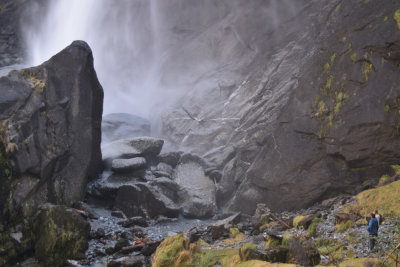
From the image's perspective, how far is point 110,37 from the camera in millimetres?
44594

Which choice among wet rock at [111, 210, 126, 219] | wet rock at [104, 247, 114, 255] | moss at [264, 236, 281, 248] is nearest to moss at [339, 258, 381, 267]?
moss at [264, 236, 281, 248]

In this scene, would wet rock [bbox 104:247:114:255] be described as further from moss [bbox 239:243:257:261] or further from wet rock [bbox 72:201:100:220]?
moss [bbox 239:243:257:261]

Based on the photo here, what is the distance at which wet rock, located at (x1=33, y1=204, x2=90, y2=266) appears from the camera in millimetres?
12164

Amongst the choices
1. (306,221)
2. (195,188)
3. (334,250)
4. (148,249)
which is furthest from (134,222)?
(334,250)

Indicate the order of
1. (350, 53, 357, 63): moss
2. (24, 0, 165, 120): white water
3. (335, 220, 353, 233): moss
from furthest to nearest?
(24, 0, 165, 120): white water < (350, 53, 357, 63): moss < (335, 220, 353, 233): moss

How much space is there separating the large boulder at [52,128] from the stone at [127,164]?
1.05 m

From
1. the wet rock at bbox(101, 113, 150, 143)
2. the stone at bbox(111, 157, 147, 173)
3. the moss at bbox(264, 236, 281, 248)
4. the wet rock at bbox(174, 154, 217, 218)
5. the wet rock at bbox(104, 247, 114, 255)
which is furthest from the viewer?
the wet rock at bbox(101, 113, 150, 143)

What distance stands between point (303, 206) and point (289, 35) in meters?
18.2

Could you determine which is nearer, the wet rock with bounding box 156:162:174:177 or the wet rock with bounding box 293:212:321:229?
the wet rock with bounding box 293:212:321:229

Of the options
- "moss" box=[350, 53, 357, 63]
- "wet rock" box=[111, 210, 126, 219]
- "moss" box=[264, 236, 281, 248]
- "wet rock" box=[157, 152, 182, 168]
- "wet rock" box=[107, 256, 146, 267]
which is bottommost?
"wet rock" box=[107, 256, 146, 267]

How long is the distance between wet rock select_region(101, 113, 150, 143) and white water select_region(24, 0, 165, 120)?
9300 millimetres

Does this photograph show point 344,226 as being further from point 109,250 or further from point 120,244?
point 109,250

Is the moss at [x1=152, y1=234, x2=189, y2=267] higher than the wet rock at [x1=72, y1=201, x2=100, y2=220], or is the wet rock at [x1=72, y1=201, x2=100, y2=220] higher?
the wet rock at [x1=72, y1=201, x2=100, y2=220]

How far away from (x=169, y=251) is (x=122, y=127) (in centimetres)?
2082
